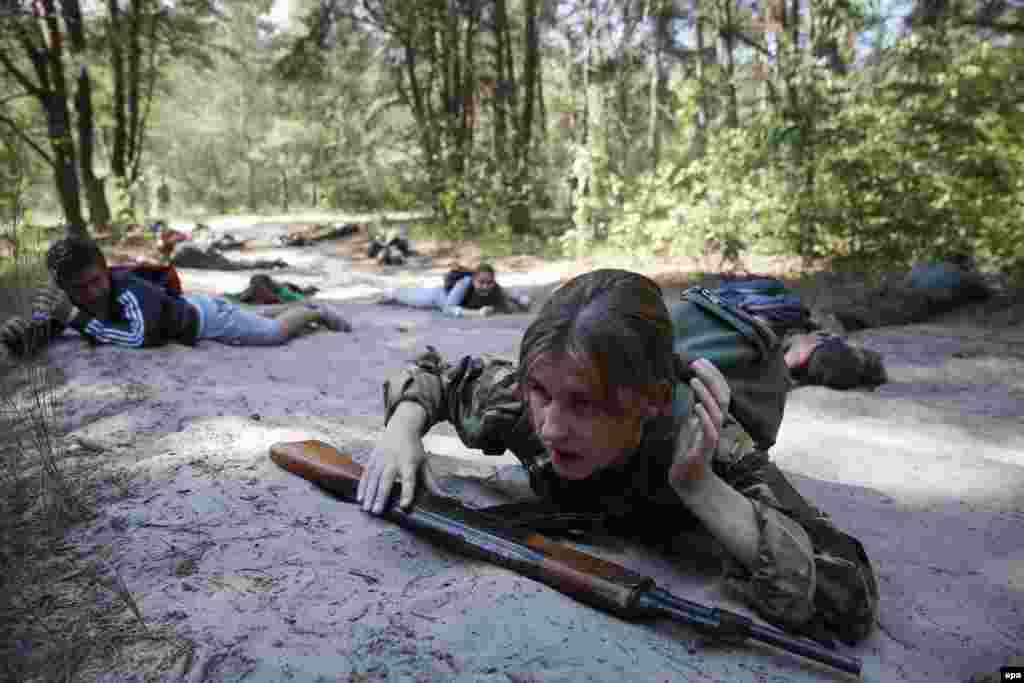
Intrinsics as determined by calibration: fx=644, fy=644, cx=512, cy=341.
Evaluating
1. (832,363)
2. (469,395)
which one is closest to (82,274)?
(469,395)

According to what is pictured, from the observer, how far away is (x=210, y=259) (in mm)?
10664

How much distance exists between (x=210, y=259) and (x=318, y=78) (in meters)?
7.56

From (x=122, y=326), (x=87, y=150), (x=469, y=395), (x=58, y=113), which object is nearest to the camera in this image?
(x=469, y=395)

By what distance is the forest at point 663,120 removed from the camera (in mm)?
6184

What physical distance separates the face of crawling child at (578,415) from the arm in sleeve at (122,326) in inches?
148

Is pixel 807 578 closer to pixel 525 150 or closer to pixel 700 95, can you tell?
pixel 700 95

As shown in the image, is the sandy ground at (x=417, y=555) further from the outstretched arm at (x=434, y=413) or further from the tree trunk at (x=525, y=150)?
the tree trunk at (x=525, y=150)

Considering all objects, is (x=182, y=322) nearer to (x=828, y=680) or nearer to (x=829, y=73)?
(x=828, y=680)

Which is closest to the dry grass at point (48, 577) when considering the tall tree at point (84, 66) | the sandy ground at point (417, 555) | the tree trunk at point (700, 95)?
the sandy ground at point (417, 555)

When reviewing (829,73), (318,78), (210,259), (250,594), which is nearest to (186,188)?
(318,78)

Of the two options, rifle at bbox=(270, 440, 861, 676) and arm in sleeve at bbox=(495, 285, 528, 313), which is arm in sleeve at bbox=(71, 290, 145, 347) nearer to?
rifle at bbox=(270, 440, 861, 676)

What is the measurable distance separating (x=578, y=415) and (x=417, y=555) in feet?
2.10

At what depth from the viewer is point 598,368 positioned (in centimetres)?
138

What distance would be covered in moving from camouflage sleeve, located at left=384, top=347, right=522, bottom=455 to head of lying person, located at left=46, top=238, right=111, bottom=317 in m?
3.05
